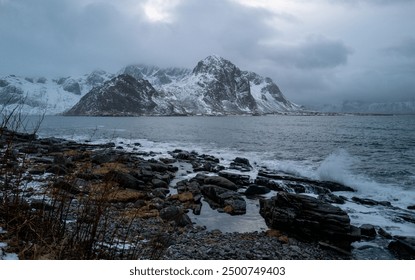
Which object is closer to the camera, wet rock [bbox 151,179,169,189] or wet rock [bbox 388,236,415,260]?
wet rock [bbox 388,236,415,260]

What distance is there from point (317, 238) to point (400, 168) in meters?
19.9

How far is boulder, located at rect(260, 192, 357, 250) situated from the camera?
10450mm

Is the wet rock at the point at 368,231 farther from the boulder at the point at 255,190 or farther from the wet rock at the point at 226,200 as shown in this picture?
the boulder at the point at 255,190

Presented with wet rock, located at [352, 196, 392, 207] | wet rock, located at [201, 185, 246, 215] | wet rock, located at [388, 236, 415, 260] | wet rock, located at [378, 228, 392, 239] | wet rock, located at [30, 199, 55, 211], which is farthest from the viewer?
wet rock, located at [352, 196, 392, 207]

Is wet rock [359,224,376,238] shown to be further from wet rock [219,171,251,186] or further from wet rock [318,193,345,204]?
wet rock [219,171,251,186]

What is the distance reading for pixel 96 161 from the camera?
66.3ft

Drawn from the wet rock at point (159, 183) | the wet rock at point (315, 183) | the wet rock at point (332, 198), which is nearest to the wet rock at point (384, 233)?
the wet rock at point (332, 198)

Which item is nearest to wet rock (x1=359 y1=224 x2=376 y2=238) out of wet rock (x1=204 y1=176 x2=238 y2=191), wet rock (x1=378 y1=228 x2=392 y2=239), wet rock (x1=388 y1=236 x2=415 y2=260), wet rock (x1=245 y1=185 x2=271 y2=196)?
wet rock (x1=378 y1=228 x2=392 y2=239)

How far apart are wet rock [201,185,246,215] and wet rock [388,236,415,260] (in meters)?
5.91

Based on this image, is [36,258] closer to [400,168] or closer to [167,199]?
[167,199]

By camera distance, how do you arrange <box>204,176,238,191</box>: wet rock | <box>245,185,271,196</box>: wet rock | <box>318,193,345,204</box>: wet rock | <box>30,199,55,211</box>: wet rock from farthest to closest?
1. <box>204,176,238,191</box>: wet rock
2. <box>245,185,271,196</box>: wet rock
3. <box>318,193,345,204</box>: wet rock
4. <box>30,199,55,211</box>: wet rock

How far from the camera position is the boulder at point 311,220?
34.3 ft

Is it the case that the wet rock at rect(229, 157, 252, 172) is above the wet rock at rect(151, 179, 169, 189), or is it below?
below
